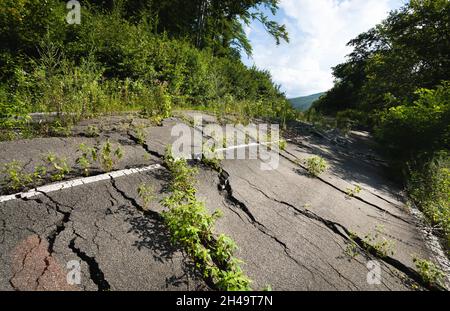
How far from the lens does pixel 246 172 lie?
5004 mm

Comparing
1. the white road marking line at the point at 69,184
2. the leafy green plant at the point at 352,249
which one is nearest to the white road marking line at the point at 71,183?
the white road marking line at the point at 69,184

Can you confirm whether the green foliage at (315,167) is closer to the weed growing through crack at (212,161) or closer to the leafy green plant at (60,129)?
the weed growing through crack at (212,161)

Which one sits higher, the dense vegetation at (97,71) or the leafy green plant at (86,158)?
the dense vegetation at (97,71)

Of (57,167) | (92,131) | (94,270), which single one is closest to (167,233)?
(94,270)

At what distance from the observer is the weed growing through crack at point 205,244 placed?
7.91 ft

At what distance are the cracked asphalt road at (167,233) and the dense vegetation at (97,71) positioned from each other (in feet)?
3.02

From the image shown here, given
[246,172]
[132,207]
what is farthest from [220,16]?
[132,207]

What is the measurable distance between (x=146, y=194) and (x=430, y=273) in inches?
145

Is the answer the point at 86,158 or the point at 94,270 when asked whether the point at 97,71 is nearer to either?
the point at 86,158

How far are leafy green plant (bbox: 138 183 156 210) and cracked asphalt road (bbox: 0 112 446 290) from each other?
66mm

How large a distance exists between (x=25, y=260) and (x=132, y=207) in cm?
113

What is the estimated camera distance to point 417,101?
857 cm

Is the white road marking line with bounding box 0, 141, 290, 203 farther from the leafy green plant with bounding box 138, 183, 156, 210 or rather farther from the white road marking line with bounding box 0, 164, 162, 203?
the leafy green plant with bounding box 138, 183, 156, 210

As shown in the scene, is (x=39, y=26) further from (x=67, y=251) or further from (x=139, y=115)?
(x=67, y=251)
